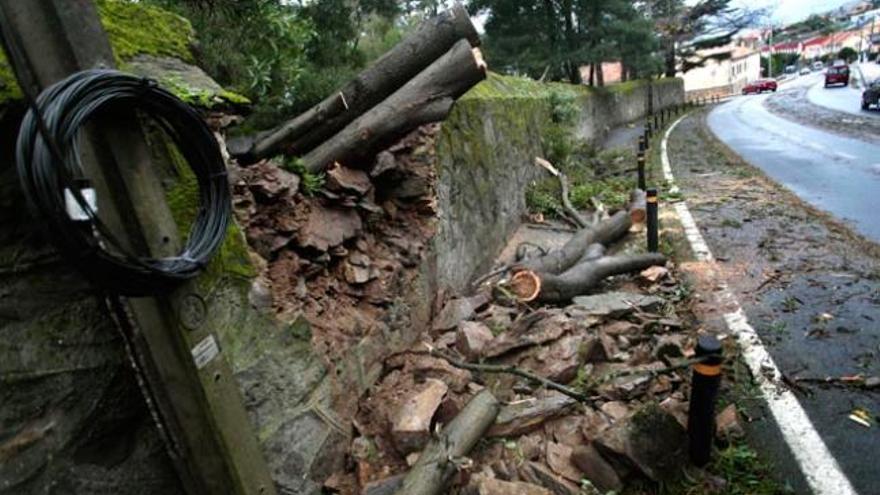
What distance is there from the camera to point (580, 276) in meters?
5.98

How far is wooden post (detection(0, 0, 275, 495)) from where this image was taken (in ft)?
7.18

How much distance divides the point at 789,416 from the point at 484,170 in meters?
5.17

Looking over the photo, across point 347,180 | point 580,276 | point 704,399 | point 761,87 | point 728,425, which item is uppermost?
point 347,180

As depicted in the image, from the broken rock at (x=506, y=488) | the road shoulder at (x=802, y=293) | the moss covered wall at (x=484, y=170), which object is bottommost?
the road shoulder at (x=802, y=293)

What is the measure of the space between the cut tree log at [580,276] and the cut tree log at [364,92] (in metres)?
2.46

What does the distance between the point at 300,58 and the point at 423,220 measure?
2526 mm

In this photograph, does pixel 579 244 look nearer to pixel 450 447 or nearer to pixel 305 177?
pixel 305 177

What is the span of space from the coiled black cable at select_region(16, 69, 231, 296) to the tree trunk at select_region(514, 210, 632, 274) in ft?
14.4

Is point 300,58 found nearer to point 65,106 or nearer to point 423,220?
point 423,220

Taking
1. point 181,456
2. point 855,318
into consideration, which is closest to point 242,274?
point 181,456

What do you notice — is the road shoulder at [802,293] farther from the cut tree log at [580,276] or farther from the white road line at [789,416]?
the cut tree log at [580,276]

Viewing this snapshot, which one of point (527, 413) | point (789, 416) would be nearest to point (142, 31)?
point (527, 413)

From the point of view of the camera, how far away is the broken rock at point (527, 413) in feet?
12.0

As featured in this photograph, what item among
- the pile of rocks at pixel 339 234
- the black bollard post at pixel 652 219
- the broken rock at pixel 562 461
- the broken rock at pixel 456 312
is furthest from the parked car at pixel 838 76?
the broken rock at pixel 562 461
